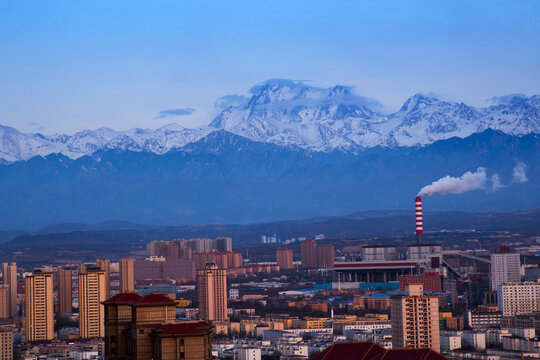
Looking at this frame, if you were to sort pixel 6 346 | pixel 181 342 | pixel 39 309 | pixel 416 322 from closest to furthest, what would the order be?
pixel 181 342
pixel 416 322
pixel 6 346
pixel 39 309

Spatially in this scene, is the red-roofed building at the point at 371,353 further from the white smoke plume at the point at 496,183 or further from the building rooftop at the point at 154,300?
the white smoke plume at the point at 496,183

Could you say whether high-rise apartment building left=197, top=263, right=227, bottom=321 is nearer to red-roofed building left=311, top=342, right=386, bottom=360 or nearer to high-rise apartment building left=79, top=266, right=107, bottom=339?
high-rise apartment building left=79, top=266, right=107, bottom=339

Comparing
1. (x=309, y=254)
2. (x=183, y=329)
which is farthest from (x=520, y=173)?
(x=183, y=329)

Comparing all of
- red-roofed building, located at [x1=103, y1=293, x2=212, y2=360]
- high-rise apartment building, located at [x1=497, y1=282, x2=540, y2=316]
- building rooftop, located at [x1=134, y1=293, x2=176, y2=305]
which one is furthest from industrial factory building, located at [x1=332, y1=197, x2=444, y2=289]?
building rooftop, located at [x1=134, y1=293, x2=176, y2=305]

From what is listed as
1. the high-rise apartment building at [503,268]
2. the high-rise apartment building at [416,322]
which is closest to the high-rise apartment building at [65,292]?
the high-rise apartment building at [503,268]

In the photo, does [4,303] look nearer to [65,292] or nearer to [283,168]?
[65,292]

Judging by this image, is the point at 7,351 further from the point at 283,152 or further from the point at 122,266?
the point at 283,152
